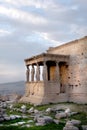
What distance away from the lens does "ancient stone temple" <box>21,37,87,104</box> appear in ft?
92.2

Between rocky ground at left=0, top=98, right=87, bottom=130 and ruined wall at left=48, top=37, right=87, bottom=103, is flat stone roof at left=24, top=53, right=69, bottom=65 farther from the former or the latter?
rocky ground at left=0, top=98, right=87, bottom=130

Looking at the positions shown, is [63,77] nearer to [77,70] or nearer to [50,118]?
[77,70]

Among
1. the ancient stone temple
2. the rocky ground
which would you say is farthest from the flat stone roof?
the rocky ground

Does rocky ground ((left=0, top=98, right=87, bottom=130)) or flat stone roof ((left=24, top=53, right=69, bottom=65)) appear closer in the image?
rocky ground ((left=0, top=98, right=87, bottom=130))

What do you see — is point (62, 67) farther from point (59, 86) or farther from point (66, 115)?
point (66, 115)

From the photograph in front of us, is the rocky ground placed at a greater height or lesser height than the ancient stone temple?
lesser

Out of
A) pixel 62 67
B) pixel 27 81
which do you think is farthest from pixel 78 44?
pixel 27 81

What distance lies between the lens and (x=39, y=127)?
52.1ft

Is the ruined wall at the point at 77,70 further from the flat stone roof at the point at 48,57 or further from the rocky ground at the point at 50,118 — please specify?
the rocky ground at the point at 50,118

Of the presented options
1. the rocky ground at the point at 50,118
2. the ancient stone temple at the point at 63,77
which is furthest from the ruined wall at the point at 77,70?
the rocky ground at the point at 50,118

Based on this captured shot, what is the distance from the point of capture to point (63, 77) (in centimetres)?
3122

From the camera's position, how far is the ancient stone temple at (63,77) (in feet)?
92.2

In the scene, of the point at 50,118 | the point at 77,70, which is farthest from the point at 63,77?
the point at 50,118

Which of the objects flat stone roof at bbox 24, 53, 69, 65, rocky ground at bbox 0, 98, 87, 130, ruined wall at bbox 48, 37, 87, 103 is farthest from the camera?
flat stone roof at bbox 24, 53, 69, 65
